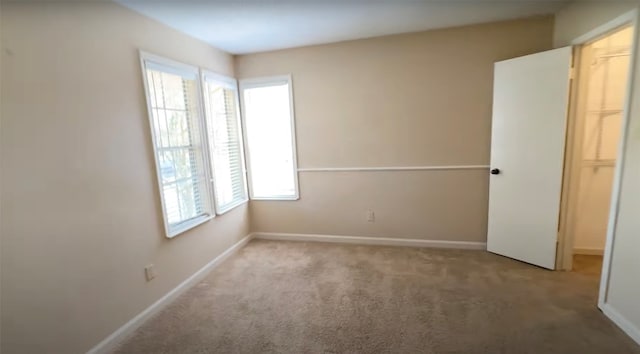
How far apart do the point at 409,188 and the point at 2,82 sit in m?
3.21

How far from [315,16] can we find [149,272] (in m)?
2.48

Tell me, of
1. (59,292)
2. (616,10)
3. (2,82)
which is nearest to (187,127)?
(2,82)

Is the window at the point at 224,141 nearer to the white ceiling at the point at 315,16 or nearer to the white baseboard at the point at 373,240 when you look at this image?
the white ceiling at the point at 315,16

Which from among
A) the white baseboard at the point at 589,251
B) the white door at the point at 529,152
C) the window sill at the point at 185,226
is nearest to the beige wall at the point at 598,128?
the white baseboard at the point at 589,251

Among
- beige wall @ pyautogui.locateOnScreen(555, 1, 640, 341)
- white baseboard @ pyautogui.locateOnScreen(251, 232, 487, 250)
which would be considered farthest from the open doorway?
white baseboard @ pyautogui.locateOnScreen(251, 232, 487, 250)

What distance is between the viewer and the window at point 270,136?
11.3 feet

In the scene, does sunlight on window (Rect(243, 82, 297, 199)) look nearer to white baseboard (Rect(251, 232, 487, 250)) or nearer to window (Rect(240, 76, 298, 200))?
window (Rect(240, 76, 298, 200))

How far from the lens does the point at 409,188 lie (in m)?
3.24

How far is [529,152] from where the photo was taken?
2.60m

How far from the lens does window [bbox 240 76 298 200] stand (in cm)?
344

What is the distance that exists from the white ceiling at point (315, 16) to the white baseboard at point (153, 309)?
226 cm

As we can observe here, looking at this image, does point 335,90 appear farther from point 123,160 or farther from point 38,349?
point 38,349

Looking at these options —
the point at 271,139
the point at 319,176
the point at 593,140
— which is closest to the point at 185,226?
the point at 271,139

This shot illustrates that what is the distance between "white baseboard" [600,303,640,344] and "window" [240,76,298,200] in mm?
2880
